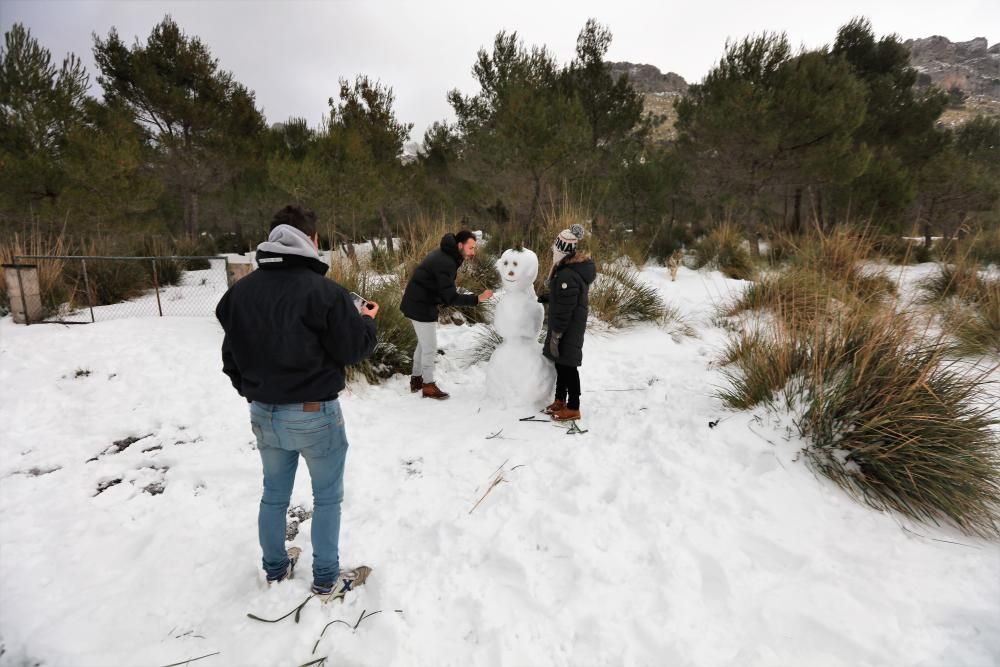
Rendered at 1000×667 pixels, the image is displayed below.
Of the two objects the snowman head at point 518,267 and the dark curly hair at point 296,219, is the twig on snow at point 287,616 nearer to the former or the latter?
the dark curly hair at point 296,219

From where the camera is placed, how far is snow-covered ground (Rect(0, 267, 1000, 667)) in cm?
162

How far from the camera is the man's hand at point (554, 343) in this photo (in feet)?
10.7

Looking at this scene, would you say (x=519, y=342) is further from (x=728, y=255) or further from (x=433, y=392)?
(x=728, y=255)

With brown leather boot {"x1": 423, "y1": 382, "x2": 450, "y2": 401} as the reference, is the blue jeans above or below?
above

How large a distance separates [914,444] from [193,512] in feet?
12.7

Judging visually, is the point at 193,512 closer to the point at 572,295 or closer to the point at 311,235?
the point at 311,235

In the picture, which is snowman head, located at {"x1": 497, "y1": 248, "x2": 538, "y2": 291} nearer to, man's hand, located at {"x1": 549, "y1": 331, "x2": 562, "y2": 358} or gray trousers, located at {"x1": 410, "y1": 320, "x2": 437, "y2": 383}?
man's hand, located at {"x1": 549, "y1": 331, "x2": 562, "y2": 358}

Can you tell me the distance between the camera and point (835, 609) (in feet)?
5.52

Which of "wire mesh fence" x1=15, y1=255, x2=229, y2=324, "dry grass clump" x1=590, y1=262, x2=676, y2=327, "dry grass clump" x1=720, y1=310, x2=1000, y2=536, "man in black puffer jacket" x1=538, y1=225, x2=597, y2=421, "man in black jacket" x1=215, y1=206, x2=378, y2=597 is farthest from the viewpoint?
"dry grass clump" x1=590, y1=262, x2=676, y2=327

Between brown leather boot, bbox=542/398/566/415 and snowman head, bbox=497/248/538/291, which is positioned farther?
brown leather boot, bbox=542/398/566/415

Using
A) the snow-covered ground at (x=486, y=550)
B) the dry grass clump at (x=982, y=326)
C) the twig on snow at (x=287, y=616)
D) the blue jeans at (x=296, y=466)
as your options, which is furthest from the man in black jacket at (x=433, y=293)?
the dry grass clump at (x=982, y=326)

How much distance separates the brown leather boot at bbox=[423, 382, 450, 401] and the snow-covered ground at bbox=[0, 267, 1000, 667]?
1.69 feet

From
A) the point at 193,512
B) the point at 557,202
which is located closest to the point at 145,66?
the point at 557,202

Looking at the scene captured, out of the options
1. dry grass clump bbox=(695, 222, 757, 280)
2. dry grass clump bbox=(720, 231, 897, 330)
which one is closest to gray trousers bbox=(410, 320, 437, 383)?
dry grass clump bbox=(720, 231, 897, 330)
